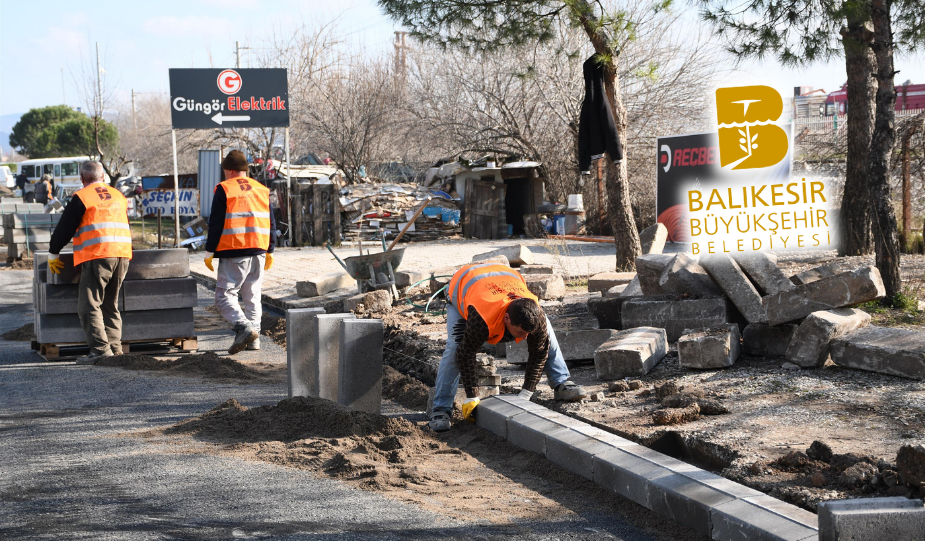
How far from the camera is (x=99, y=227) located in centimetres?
801

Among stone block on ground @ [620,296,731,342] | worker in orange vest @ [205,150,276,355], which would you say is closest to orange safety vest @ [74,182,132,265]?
A: worker in orange vest @ [205,150,276,355]

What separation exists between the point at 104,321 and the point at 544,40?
6.85 metres

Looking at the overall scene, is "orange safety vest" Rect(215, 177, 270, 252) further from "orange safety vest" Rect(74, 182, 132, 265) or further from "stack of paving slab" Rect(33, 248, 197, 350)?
Result: "orange safety vest" Rect(74, 182, 132, 265)

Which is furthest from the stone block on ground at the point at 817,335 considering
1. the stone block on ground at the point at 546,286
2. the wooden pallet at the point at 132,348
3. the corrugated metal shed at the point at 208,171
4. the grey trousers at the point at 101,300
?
the corrugated metal shed at the point at 208,171

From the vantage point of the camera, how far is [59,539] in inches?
141

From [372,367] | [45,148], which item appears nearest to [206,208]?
[372,367]

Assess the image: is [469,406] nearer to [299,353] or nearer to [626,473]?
[299,353]

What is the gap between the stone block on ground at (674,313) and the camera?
7.03 metres

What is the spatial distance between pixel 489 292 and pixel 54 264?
5060 mm

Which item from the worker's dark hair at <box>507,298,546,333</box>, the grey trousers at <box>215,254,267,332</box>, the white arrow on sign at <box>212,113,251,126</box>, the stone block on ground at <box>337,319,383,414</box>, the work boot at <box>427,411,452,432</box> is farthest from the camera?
the white arrow on sign at <box>212,113,251,126</box>

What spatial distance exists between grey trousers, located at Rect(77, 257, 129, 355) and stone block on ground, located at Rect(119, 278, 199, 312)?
157 millimetres

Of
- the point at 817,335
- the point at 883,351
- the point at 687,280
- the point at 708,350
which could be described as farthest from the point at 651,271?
the point at 883,351

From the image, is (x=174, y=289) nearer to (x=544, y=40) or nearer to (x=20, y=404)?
(x=20, y=404)

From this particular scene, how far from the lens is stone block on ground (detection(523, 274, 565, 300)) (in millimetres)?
9539
